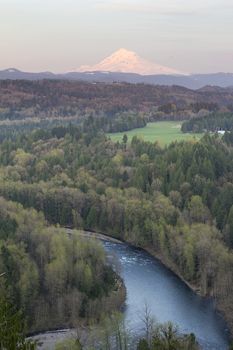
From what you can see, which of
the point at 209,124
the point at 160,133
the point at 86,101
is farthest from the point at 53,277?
the point at 86,101

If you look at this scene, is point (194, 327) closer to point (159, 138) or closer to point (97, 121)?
point (159, 138)

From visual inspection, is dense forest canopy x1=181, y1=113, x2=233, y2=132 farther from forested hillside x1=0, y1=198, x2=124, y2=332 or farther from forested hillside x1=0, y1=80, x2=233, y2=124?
forested hillside x1=0, y1=198, x2=124, y2=332

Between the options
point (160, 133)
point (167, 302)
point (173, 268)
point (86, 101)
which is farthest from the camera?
Answer: point (86, 101)

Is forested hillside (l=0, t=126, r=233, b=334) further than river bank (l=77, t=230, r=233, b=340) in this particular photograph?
Yes

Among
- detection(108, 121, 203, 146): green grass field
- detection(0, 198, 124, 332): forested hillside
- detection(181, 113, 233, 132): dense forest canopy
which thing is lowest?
detection(0, 198, 124, 332): forested hillside

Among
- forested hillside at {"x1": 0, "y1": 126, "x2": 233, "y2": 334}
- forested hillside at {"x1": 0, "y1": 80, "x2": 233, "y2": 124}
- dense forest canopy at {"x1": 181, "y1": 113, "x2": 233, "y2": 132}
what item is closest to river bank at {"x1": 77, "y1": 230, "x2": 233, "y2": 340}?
forested hillside at {"x1": 0, "y1": 126, "x2": 233, "y2": 334}

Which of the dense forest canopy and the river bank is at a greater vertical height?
the dense forest canopy

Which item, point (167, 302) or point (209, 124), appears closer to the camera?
point (167, 302)

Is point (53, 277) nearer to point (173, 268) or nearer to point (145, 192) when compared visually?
point (173, 268)
